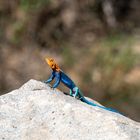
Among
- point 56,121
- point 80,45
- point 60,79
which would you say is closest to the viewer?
point 56,121

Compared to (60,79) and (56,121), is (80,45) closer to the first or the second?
(60,79)

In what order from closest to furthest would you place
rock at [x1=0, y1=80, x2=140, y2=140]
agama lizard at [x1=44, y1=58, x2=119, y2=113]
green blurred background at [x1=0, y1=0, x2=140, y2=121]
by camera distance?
rock at [x1=0, y1=80, x2=140, y2=140] → agama lizard at [x1=44, y1=58, x2=119, y2=113] → green blurred background at [x1=0, y1=0, x2=140, y2=121]

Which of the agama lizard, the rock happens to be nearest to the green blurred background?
the agama lizard

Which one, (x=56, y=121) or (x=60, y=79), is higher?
(x=60, y=79)

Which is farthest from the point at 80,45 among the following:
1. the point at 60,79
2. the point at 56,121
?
the point at 56,121

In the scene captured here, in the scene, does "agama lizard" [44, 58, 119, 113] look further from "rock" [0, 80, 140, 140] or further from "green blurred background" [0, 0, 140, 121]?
"green blurred background" [0, 0, 140, 121]

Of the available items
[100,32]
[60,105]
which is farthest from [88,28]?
[60,105]
